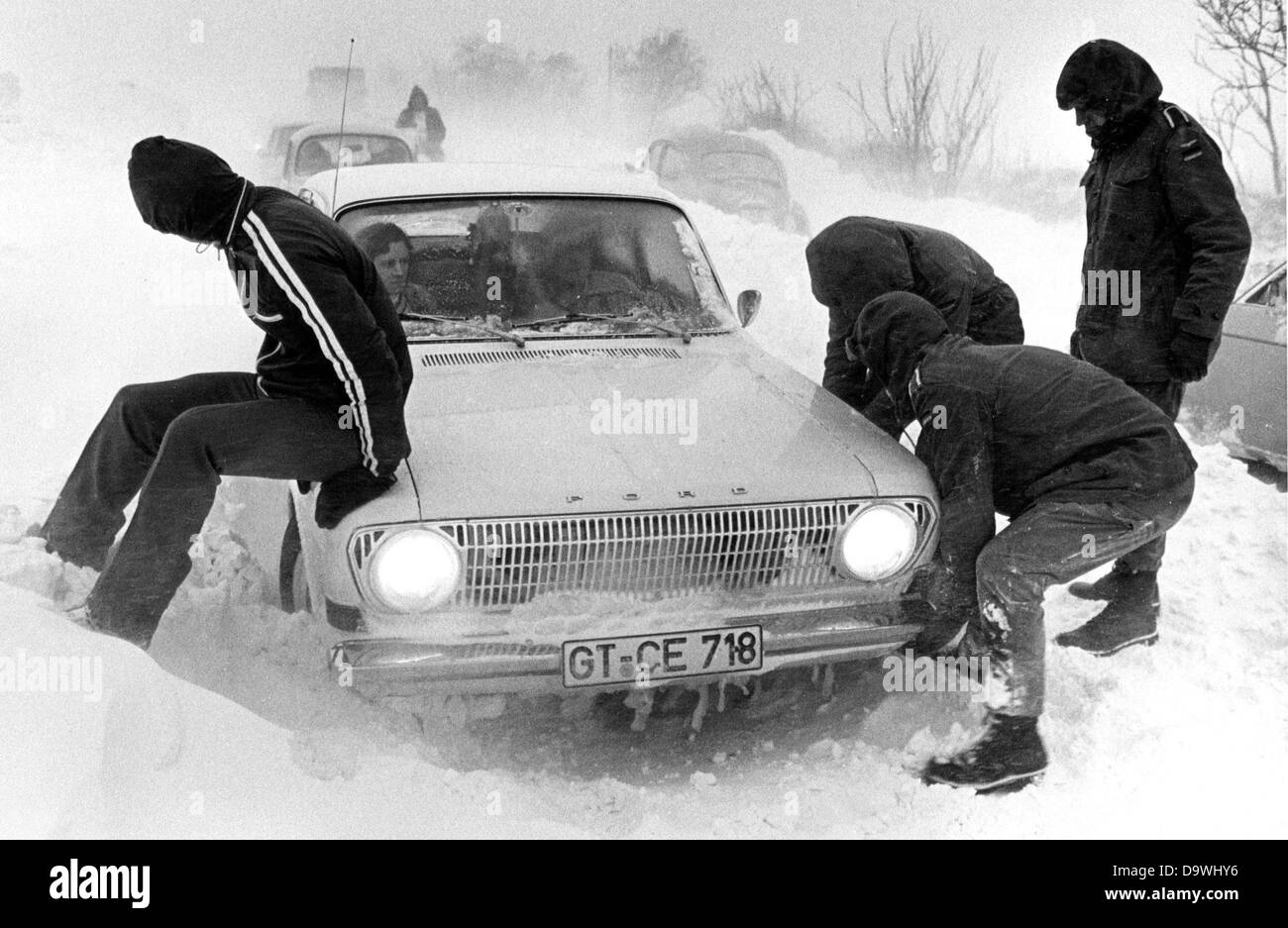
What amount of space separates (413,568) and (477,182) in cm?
219

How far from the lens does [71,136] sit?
33.5ft

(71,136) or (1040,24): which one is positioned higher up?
(1040,24)

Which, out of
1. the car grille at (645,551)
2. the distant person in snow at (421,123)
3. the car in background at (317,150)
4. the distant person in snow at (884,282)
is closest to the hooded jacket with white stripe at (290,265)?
the car grille at (645,551)

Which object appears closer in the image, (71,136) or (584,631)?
(584,631)

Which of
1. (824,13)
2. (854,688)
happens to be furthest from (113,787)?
(824,13)

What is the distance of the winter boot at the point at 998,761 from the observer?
11.5ft

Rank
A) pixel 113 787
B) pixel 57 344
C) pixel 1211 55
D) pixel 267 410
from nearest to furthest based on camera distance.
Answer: pixel 113 787, pixel 267 410, pixel 57 344, pixel 1211 55

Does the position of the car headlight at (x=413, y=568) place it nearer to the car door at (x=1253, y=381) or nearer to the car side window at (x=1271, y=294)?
the car door at (x=1253, y=381)

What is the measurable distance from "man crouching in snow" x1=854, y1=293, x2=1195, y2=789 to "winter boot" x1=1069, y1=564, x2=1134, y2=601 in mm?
685

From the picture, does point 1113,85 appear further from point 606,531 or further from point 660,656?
point 660,656

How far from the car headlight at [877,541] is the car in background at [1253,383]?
3.71 metres

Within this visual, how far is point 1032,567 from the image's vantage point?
3.66 meters

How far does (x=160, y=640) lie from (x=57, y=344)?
390 cm
